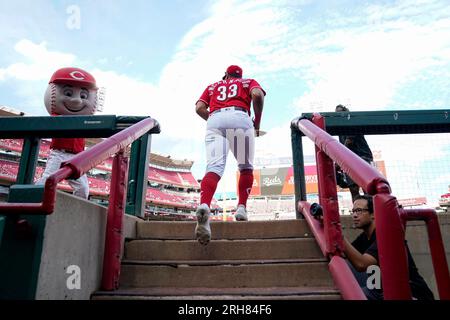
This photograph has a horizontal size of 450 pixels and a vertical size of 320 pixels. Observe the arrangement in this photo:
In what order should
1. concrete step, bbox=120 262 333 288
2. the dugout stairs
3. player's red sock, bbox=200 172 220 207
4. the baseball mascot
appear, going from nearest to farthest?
the dugout stairs < concrete step, bbox=120 262 333 288 < player's red sock, bbox=200 172 220 207 < the baseball mascot

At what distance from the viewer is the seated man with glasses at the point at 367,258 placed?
1.99 m

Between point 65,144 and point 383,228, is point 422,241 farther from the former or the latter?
point 65,144

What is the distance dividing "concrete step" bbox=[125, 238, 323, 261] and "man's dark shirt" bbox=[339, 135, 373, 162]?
1811 mm

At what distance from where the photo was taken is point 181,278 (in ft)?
8.07

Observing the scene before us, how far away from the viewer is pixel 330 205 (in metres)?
2.28

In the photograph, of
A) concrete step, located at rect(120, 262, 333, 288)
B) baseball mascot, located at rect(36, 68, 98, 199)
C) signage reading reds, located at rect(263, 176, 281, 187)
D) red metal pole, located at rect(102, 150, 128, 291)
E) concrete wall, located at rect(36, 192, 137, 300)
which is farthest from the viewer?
Answer: signage reading reds, located at rect(263, 176, 281, 187)

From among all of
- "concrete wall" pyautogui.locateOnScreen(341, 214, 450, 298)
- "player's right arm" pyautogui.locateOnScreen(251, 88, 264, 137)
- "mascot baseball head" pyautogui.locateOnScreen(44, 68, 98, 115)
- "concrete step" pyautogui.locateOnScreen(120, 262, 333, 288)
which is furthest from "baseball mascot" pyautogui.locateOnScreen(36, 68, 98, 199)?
"concrete wall" pyautogui.locateOnScreen(341, 214, 450, 298)

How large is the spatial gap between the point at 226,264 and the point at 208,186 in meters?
0.77

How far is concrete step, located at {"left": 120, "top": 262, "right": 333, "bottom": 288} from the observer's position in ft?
7.97

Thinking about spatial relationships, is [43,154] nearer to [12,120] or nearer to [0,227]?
[12,120]

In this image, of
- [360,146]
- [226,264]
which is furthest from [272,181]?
[226,264]

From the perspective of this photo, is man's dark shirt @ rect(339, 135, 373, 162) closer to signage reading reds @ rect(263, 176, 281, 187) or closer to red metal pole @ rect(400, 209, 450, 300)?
red metal pole @ rect(400, 209, 450, 300)
